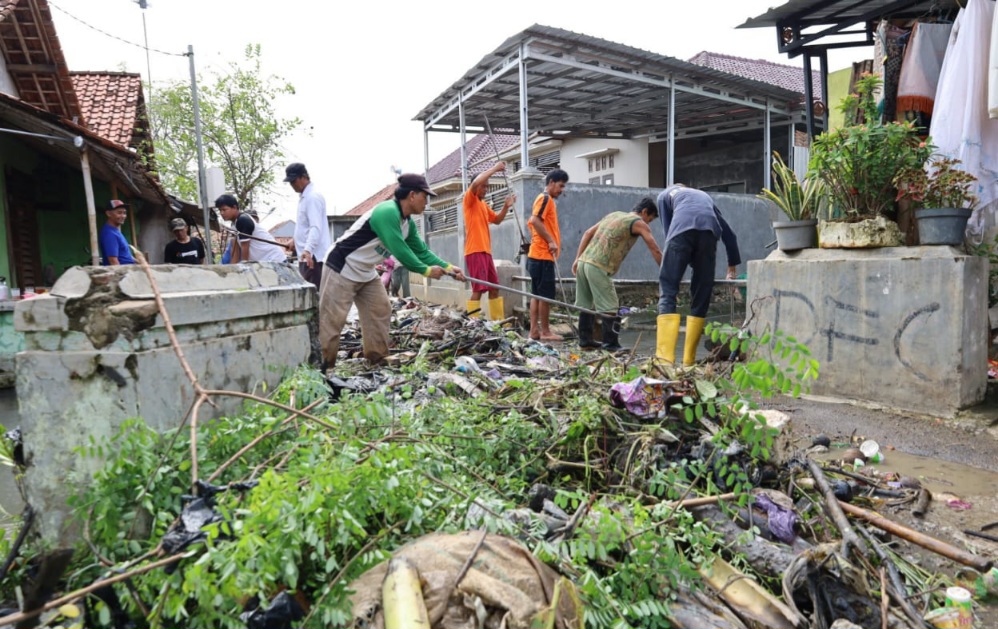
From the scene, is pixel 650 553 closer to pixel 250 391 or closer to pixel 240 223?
pixel 250 391

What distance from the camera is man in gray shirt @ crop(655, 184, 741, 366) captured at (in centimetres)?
537

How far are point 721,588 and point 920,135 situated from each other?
5.00 m

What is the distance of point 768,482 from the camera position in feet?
8.82

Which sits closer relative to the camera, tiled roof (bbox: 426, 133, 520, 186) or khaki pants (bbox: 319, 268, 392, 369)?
khaki pants (bbox: 319, 268, 392, 369)

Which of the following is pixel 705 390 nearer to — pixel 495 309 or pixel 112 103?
pixel 495 309

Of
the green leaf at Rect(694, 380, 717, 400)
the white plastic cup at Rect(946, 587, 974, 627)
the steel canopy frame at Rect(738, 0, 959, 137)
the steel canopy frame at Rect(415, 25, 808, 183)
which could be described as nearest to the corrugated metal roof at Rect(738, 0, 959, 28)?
the steel canopy frame at Rect(738, 0, 959, 137)

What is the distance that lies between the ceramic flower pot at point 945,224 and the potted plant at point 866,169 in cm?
24

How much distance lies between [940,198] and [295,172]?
5.36 metres

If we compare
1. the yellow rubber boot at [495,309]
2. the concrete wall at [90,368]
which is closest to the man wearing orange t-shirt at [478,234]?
the yellow rubber boot at [495,309]

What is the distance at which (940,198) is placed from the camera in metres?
4.18

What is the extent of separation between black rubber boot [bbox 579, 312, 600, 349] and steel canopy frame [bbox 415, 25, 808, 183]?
5.10 metres

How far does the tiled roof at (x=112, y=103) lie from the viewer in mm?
11883

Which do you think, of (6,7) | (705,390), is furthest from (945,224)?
(6,7)

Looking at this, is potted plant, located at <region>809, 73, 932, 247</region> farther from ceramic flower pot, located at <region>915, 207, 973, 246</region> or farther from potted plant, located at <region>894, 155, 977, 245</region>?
ceramic flower pot, located at <region>915, 207, 973, 246</region>
